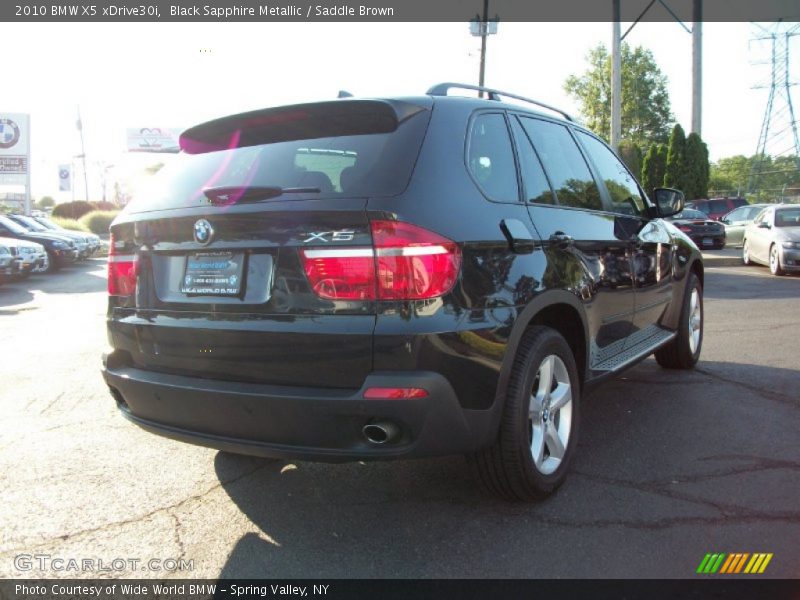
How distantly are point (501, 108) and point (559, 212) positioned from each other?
1.97 ft

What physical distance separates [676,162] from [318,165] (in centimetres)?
2656

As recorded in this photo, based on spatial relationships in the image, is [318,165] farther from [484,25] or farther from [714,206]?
[714,206]

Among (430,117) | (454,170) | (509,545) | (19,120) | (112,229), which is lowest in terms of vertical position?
(509,545)

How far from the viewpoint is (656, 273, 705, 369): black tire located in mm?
5324

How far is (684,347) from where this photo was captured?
5418 mm

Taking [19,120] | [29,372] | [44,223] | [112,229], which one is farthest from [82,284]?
[19,120]

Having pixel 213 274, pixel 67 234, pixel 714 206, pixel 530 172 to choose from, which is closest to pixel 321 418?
pixel 213 274

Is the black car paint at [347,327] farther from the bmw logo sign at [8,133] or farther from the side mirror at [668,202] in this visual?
the bmw logo sign at [8,133]

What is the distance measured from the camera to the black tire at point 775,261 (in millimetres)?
13156

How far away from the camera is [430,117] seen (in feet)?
9.30

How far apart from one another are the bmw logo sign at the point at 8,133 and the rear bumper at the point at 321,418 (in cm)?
3700

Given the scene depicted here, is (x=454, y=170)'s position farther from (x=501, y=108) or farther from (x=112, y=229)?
(x=112, y=229)

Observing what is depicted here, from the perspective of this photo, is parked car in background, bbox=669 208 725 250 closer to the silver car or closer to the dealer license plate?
the silver car

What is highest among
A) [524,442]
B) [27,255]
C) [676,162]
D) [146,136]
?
[146,136]
